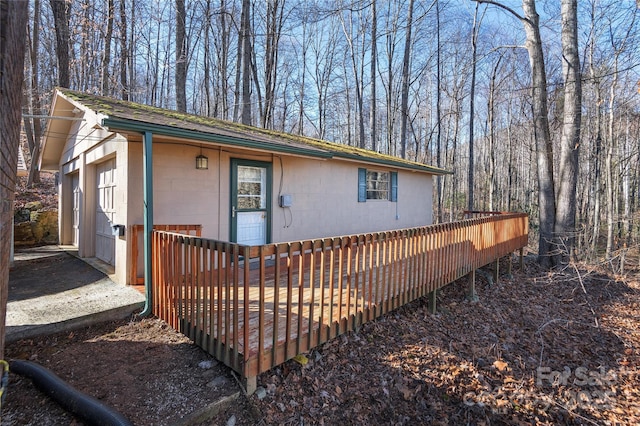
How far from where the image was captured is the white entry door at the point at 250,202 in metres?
5.91

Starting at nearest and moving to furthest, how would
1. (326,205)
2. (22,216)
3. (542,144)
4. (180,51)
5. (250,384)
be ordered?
(250,384)
(326,205)
(542,144)
(22,216)
(180,51)

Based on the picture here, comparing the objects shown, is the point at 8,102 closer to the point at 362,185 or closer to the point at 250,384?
the point at 250,384

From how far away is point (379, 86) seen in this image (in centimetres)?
2047

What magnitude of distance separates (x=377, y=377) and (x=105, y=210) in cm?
583

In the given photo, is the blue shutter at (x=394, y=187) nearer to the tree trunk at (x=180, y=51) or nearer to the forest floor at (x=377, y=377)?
the forest floor at (x=377, y=377)

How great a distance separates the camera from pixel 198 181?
5.34 meters

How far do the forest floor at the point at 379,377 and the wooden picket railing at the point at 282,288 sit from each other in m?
0.33

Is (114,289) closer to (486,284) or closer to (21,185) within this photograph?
(486,284)

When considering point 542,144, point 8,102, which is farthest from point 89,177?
point 542,144

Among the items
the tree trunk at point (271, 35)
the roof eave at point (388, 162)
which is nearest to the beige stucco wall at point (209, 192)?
the roof eave at point (388, 162)

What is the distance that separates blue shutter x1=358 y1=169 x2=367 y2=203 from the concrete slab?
18.3 feet

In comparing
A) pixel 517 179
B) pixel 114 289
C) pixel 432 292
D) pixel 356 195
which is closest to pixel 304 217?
pixel 356 195

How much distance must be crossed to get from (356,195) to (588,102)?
13.0 m

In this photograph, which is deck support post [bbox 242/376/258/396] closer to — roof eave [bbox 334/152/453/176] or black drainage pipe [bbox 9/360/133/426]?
black drainage pipe [bbox 9/360/133/426]
